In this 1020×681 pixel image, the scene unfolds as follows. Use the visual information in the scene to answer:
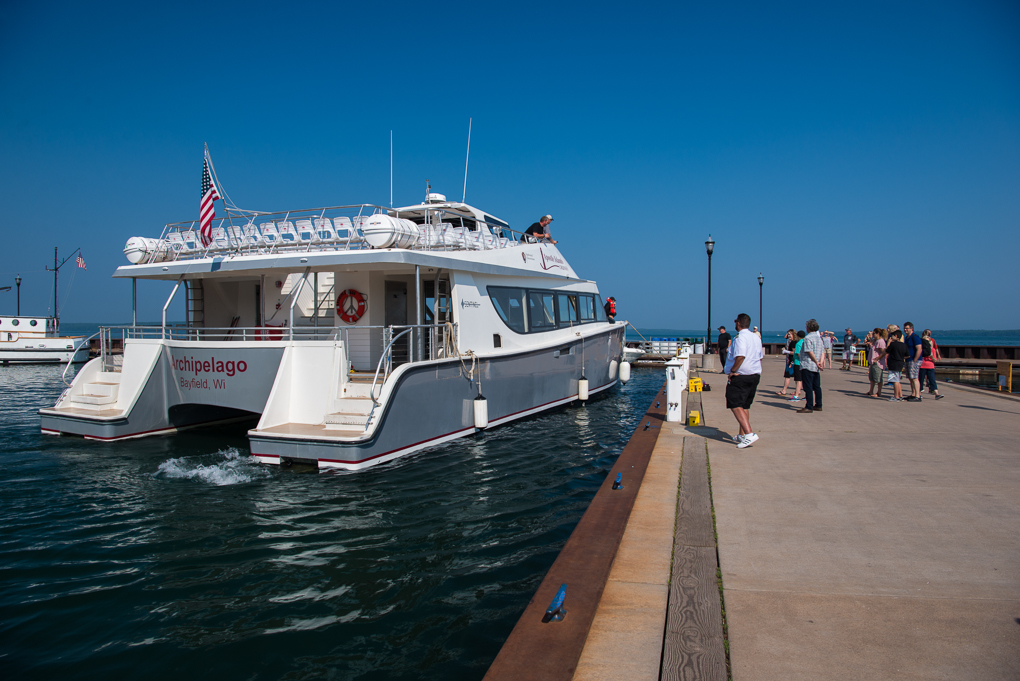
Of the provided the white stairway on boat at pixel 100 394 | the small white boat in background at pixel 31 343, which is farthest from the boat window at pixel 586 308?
the small white boat in background at pixel 31 343

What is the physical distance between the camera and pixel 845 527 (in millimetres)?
4172

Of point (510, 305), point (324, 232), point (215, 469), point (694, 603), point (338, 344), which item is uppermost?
point (324, 232)

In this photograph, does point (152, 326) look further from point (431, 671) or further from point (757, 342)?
point (757, 342)

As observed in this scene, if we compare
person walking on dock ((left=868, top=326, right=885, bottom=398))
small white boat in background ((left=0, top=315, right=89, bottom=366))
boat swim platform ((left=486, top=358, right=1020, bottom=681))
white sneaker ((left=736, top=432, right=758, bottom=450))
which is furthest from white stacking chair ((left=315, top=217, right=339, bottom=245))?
small white boat in background ((left=0, top=315, right=89, bottom=366))

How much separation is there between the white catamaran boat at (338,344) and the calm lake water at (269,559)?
613 millimetres

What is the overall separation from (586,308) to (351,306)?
23.4 ft

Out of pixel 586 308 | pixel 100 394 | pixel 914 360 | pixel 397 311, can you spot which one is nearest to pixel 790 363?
pixel 914 360

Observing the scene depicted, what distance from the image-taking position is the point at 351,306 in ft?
34.3

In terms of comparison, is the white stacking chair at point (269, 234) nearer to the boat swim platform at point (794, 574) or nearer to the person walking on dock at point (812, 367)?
the boat swim platform at point (794, 574)

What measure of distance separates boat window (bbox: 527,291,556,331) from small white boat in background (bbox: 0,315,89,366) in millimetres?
30323

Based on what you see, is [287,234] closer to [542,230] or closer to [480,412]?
[480,412]

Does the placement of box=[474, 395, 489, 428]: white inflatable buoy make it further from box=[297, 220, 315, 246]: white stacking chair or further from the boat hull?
box=[297, 220, 315, 246]: white stacking chair

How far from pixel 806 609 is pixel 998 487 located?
11.1ft

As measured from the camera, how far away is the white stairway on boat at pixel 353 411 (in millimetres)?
7746
